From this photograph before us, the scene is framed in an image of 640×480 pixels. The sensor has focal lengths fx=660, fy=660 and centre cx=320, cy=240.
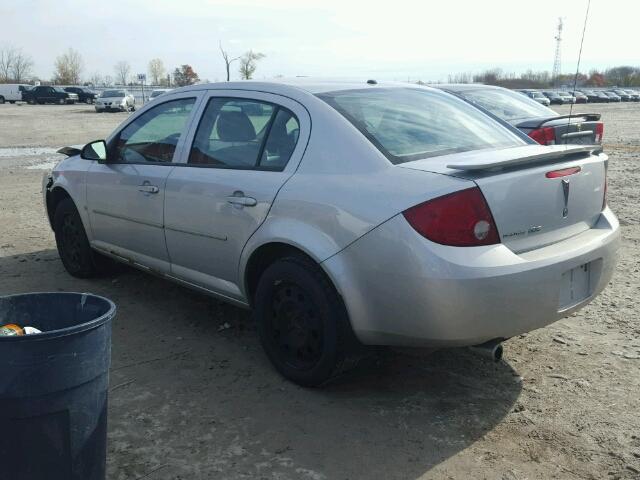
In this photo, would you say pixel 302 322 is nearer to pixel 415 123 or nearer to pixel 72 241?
pixel 415 123

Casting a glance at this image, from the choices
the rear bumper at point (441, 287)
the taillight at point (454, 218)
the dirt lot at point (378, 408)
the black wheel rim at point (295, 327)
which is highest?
the taillight at point (454, 218)

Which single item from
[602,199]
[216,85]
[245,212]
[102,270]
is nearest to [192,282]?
[245,212]

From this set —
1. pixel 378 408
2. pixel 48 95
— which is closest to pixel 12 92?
pixel 48 95

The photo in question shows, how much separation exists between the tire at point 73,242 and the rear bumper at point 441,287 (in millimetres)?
3131

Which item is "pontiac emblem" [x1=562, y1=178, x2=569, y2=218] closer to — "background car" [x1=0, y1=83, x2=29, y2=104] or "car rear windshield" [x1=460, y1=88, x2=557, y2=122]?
"car rear windshield" [x1=460, y1=88, x2=557, y2=122]

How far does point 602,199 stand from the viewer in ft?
12.3

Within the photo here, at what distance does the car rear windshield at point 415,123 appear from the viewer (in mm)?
3535

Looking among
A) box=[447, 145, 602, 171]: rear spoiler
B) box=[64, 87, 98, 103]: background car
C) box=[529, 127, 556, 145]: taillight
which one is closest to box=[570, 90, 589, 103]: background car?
box=[64, 87, 98, 103]: background car

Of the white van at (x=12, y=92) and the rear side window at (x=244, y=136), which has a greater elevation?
the rear side window at (x=244, y=136)

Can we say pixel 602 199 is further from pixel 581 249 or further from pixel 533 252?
pixel 533 252

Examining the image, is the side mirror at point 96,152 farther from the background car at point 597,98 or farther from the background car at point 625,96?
the background car at point 625,96

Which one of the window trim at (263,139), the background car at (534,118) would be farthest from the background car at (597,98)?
the window trim at (263,139)

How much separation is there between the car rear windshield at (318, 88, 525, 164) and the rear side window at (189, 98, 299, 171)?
0.32 meters

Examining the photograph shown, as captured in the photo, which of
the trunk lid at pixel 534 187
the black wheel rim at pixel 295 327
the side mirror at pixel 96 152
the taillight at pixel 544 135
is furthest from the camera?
the taillight at pixel 544 135
